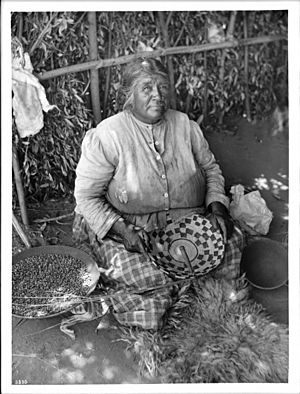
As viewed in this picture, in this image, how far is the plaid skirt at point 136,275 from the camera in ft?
7.27

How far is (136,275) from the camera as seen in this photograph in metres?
2.26

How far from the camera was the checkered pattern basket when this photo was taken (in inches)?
90.6

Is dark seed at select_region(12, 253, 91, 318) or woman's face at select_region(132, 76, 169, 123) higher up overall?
woman's face at select_region(132, 76, 169, 123)

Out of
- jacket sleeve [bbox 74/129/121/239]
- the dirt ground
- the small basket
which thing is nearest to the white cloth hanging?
jacket sleeve [bbox 74/129/121/239]

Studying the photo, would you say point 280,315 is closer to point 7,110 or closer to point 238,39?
point 238,39

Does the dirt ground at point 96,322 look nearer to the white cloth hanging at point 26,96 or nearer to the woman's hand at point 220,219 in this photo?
→ the woman's hand at point 220,219

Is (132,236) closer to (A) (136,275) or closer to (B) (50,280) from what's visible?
(A) (136,275)

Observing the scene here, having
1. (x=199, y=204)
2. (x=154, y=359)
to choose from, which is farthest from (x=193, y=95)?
(x=154, y=359)

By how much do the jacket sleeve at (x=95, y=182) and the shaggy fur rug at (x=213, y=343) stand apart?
0.45 metres

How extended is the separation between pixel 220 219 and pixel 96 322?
2.24 ft

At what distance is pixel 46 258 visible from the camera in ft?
7.52

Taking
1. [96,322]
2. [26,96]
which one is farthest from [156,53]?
[96,322]

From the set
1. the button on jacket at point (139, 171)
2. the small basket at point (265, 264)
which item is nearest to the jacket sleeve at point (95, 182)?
the button on jacket at point (139, 171)

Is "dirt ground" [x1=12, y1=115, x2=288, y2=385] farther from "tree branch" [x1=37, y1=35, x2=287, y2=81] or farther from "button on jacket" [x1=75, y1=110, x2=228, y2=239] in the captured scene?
"tree branch" [x1=37, y1=35, x2=287, y2=81]
